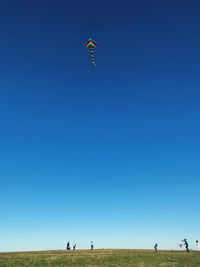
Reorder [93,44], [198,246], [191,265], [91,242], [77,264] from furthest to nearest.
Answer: [91,242], [198,246], [93,44], [77,264], [191,265]

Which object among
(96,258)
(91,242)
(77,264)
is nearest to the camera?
(77,264)

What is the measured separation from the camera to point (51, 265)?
2975 centimetres

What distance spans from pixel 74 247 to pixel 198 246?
2439 cm

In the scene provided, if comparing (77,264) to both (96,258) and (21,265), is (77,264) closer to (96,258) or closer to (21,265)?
(96,258)

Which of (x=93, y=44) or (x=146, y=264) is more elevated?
(x=93, y=44)

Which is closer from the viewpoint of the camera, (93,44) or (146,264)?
(146,264)

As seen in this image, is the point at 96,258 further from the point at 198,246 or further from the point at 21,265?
the point at 198,246

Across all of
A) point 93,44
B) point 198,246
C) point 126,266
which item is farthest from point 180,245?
point 93,44

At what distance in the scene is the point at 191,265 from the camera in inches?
1109

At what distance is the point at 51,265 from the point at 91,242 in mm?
20878

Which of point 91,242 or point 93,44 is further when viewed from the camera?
point 91,242

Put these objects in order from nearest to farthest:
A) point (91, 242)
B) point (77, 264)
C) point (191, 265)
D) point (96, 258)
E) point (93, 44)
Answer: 1. point (191, 265)
2. point (77, 264)
3. point (96, 258)
4. point (93, 44)
5. point (91, 242)

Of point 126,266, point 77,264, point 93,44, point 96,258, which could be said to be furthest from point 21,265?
point 93,44

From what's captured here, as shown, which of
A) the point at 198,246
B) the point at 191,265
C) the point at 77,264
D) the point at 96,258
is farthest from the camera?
the point at 198,246
